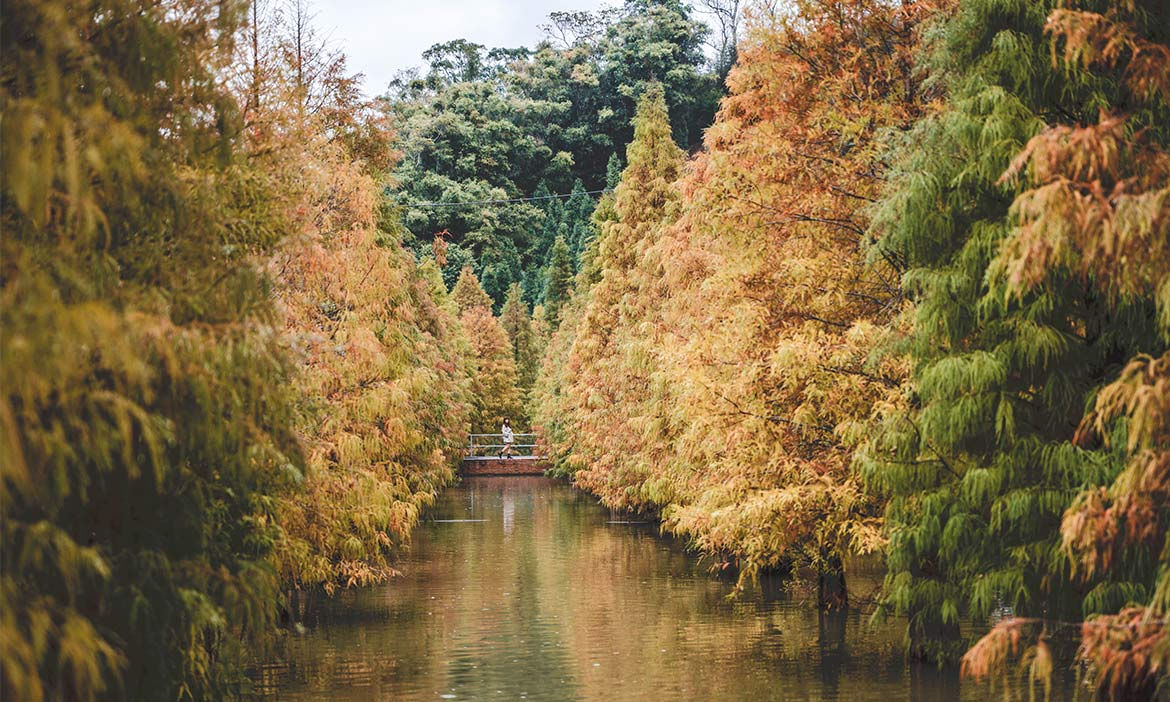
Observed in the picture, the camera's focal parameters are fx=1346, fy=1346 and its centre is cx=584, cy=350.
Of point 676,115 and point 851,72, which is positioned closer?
point 851,72

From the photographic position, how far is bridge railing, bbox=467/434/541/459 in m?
61.4

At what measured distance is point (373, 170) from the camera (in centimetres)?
2316

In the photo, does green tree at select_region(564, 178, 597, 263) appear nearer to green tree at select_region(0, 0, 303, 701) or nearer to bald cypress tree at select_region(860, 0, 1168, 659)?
bald cypress tree at select_region(860, 0, 1168, 659)

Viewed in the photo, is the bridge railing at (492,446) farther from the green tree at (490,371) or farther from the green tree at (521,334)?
the green tree at (521,334)

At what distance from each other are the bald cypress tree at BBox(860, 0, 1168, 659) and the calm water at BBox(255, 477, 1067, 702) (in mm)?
2830

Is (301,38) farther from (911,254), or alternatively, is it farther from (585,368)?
(585,368)

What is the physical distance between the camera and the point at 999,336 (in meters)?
10.8

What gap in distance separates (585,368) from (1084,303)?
2631 centimetres

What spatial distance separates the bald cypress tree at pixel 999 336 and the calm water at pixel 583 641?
9.29 feet

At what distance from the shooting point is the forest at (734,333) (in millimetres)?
6191

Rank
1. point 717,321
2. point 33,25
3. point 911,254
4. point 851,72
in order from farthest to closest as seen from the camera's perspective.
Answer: point 717,321
point 851,72
point 911,254
point 33,25

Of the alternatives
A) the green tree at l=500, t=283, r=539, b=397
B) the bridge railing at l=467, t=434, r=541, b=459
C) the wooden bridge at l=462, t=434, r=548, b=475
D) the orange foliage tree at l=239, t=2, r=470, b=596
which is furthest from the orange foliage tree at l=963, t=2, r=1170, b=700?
the green tree at l=500, t=283, r=539, b=397

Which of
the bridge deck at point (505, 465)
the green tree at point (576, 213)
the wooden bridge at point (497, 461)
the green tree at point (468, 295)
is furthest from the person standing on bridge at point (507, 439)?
the green tree at point (576, 213)

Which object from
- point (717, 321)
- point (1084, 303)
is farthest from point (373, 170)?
point (1084, 303)
